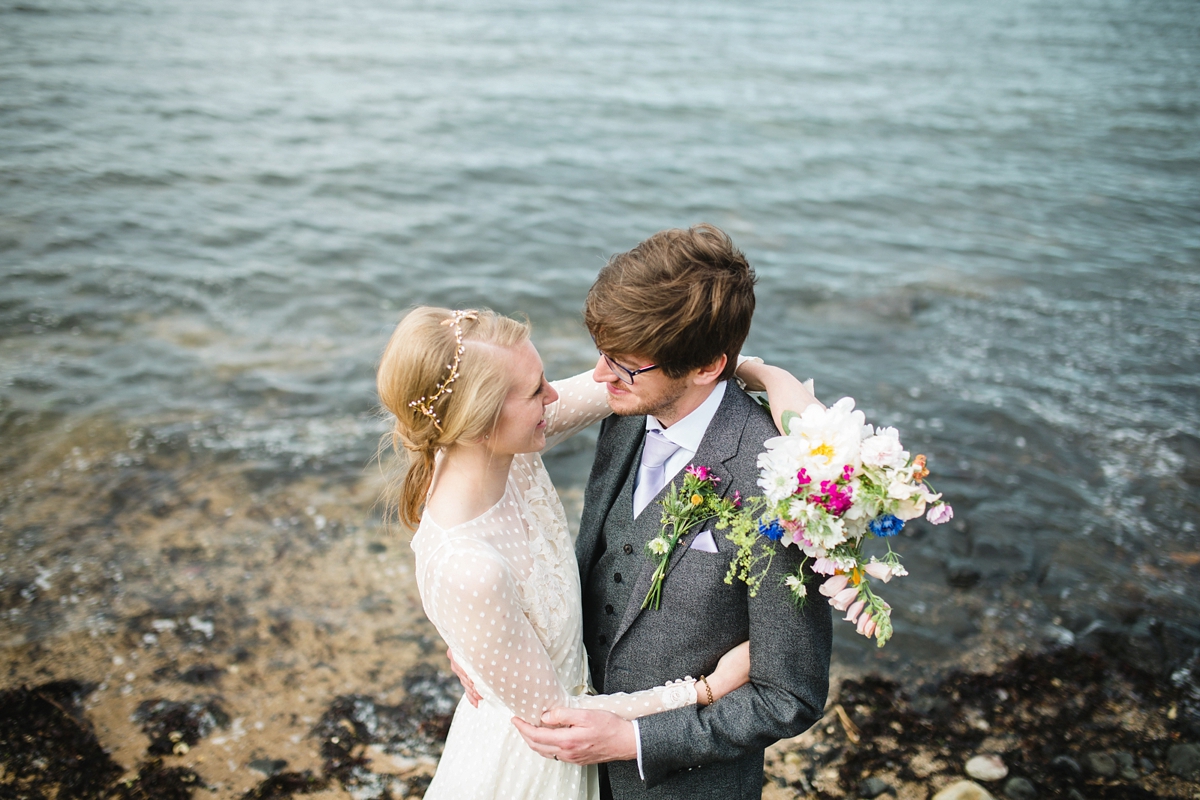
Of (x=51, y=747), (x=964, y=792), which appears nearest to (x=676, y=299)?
(x=964, y=792)

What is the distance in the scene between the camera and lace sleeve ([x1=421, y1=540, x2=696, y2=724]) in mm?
2637

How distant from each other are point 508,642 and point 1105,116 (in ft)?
79.0

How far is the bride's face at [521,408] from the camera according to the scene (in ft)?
9.50

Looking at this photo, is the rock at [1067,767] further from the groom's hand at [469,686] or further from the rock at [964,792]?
the groom's hand at [469,686]

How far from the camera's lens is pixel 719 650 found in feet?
9.70

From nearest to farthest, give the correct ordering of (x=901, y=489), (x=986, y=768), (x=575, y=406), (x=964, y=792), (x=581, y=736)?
(x=901, y=489) < (x=581, y=736) < (x=575, y=406) < (x=964, y=792) < (x=986, y=768)

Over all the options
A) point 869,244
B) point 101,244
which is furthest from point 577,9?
point 101,244

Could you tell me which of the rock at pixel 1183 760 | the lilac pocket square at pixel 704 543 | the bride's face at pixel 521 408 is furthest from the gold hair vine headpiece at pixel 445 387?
the rock at pixel 1183 760

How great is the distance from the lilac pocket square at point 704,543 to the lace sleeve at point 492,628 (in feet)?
1.72

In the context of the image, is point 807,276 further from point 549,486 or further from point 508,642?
point 508,642

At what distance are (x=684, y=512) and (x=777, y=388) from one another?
60cm

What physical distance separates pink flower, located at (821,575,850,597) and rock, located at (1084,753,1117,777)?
3710mm

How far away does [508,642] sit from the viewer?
105 inches

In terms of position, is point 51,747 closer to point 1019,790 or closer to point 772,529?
point 772,529
